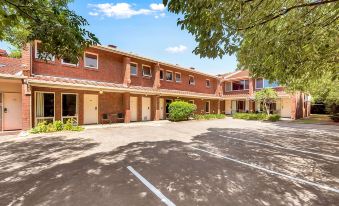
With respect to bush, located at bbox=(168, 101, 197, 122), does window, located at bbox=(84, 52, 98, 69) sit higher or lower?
higher

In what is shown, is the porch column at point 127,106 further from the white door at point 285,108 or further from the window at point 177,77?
the white door at point 285,108

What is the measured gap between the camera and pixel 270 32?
608cm

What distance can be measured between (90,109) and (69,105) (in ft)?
5.80

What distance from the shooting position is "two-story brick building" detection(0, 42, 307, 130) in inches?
516

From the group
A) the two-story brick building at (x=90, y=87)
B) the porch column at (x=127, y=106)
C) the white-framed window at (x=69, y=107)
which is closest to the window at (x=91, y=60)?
the two-story brick building at (x=90, y=87)

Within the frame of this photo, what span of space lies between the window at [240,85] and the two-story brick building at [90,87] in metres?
6.95

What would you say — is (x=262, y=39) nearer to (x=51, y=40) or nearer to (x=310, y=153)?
(x=310, y=153)

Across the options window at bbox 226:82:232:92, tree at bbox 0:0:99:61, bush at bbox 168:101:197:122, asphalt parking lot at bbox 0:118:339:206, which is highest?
window at bbox 226:82:232:92

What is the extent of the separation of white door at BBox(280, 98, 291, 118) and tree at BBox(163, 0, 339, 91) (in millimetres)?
21826

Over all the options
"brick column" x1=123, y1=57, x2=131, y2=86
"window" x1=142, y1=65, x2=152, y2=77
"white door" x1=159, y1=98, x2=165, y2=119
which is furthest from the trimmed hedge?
"brick column" x1=123, y1=57, x2=131, y2=86

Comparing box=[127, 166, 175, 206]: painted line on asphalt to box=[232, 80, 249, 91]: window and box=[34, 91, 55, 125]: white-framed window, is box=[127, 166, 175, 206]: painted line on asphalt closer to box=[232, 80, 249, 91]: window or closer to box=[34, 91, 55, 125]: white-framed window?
box=[34, 91, 55, 125]: white-framed window

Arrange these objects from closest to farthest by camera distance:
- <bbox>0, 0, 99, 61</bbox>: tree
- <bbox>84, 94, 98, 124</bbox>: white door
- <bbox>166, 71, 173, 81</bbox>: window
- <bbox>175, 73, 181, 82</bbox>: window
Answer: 1. <bbox>0, 0, 99, 61</bbox>: tree
2. <bbox>84, 94, 98, 124</bbox>: white door
3. <bbox>166, 71, 173, 81</bbox>: window
4. <bbox>175, 73, 181, 82</bbox>: window

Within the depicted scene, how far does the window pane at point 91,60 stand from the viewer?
16.5m

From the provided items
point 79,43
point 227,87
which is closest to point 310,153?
point 79,43
